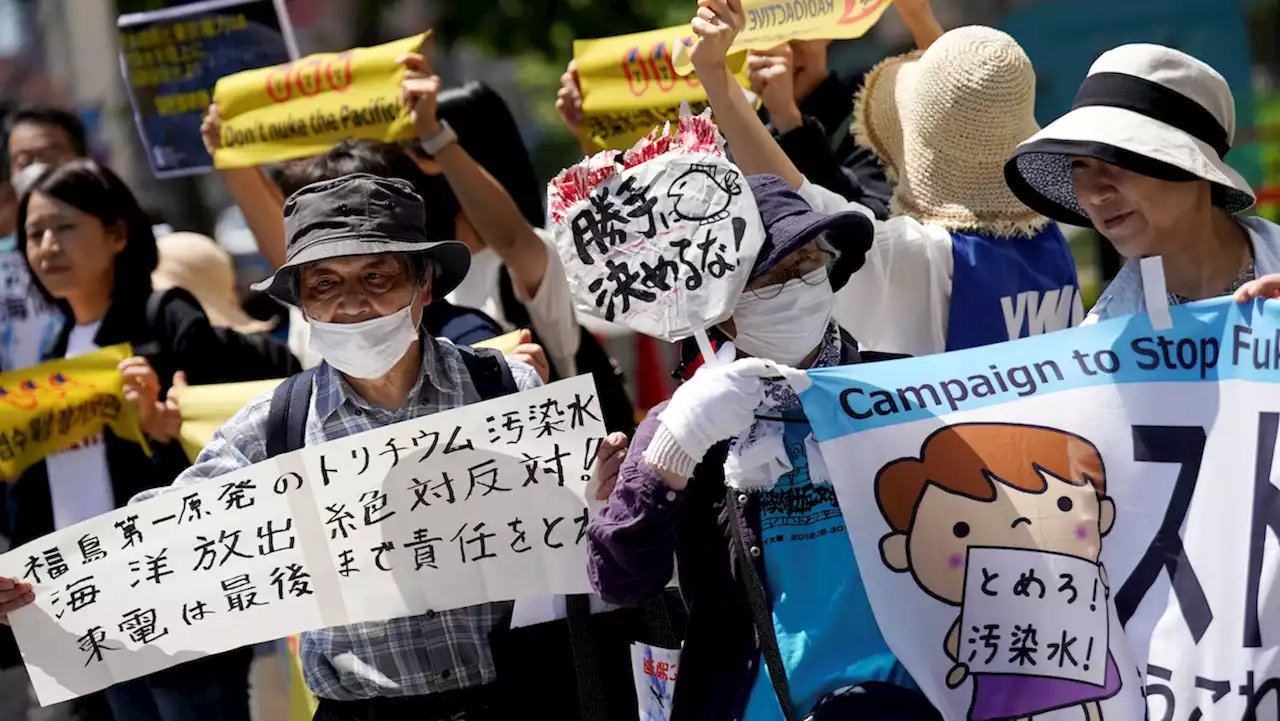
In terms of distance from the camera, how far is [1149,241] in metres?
3.12

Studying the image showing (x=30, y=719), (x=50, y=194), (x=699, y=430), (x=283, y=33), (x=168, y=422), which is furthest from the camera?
(x=30, y=719)

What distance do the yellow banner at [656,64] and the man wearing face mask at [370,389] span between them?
55.6 inches

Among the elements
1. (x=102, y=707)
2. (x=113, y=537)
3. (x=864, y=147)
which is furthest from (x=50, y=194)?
(x=864, y=147)

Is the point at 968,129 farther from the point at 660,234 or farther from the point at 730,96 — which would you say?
the point at 660,234

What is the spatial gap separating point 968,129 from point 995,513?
142cm

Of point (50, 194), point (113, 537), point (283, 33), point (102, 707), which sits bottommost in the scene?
point (102, 707)

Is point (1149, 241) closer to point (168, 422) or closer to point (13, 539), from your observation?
point (168, 422)

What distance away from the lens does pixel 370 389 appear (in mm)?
3375

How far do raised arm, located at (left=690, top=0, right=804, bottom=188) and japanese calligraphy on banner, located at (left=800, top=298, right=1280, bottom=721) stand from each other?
935 millimetres

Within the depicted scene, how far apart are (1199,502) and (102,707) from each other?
11.6ft

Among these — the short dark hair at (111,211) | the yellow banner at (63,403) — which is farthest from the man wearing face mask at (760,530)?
the short dark hair at (111,211)

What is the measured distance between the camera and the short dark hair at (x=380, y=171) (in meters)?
4.15

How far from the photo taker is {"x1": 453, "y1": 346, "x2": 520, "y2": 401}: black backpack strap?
3.41 meters

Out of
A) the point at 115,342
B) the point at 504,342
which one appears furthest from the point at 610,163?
the point at 115,342
